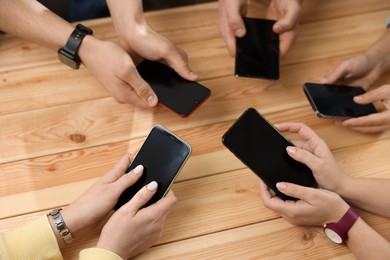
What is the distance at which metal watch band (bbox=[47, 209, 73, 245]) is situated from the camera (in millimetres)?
848

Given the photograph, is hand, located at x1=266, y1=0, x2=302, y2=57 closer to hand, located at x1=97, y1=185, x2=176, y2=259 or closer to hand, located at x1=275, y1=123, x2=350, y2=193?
hand, located at x1=275, y1=123, x2=350, y2=193

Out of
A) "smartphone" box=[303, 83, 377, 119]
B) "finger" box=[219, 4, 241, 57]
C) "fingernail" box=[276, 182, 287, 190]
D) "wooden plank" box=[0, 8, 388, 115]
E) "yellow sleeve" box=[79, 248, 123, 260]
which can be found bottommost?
"yellow sleeve" box=[79, 248, 123, 260]

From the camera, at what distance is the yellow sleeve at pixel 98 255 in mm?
791

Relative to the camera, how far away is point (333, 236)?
0.91 m

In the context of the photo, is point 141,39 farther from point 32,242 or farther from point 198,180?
point 32,242

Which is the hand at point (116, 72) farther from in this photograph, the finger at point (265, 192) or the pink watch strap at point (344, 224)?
the pink watch strap at point (344, 224)

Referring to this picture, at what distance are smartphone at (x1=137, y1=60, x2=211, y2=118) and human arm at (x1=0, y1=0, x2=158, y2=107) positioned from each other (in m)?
Answer: 0.04

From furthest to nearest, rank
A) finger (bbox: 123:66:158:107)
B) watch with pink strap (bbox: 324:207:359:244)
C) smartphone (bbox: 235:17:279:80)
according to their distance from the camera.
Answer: smartphone (bbox: 235:17:279:80), finger (bbox: 123:66:158:107), watch with pink strap (bbox: 324:207:359:244)

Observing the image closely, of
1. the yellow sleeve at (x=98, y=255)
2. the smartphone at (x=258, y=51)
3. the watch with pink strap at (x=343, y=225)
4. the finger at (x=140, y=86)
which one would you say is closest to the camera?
the yellow sleeve at (x=98, y=255)

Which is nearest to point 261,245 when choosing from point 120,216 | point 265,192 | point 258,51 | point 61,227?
point 265,192

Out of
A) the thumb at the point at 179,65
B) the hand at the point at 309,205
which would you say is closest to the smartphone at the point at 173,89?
the thumb at the point at 179,65

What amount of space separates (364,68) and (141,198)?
0.80 meters

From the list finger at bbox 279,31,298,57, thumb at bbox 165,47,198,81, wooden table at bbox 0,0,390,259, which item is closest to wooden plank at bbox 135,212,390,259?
wooden table at bbox 0,0,390,259

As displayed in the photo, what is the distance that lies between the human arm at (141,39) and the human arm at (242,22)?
0.60ft
